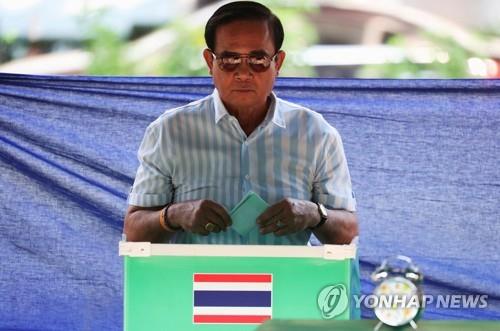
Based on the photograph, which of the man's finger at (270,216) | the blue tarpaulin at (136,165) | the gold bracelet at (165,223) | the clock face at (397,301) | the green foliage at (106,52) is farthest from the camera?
the green foliage at (106,52)

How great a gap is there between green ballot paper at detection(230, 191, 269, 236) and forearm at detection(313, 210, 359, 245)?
219 mm

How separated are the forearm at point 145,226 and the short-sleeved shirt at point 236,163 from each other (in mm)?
31

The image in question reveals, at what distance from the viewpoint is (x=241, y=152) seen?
3.52m

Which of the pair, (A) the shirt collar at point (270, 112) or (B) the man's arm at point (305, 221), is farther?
(A) the shirt collar at point (270, 112)

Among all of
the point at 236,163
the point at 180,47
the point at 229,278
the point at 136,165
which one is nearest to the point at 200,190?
the point at 236,163

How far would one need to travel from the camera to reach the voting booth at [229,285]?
9.87ft

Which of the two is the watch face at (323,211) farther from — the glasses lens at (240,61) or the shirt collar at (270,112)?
the glasses lens at (240,61)

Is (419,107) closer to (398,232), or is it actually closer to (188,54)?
(398,232)

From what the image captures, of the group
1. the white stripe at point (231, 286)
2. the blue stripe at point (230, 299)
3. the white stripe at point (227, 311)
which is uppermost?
the white stripe at point (231, 286)

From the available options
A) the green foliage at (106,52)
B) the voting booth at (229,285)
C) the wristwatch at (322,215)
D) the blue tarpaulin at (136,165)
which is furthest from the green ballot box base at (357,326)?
the green foliage at (106,52)

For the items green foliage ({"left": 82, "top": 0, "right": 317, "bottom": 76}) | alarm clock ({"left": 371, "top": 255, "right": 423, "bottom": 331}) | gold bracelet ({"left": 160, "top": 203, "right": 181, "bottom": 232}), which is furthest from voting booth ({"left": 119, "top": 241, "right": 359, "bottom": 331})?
green foliage ({"left": 82, "top": 0, "right": 317, "bottom": 76})

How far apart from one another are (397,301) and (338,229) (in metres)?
1.02

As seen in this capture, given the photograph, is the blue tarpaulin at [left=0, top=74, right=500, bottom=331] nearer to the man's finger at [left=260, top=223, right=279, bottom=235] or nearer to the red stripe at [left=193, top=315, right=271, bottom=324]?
the man's finger at [left=260, top=223, right=279, bottom=235]

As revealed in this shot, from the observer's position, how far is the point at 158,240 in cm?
→ 344
